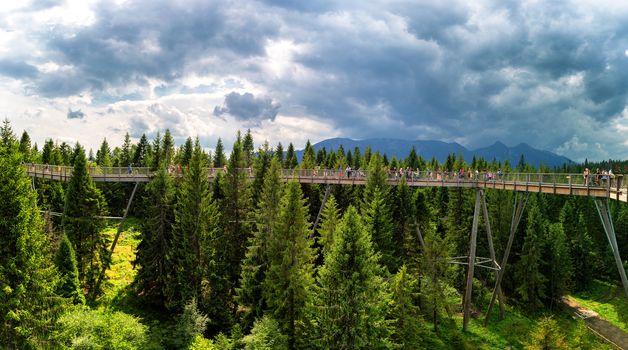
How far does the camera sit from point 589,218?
287 feet

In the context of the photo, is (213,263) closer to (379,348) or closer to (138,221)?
(379,348)

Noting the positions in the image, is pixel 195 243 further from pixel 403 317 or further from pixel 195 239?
pixel 403 317

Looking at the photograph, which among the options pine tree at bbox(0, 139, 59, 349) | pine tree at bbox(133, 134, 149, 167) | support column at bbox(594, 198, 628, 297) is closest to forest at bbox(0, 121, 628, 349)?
pine tree at bbox(0, 139, 59, 349)

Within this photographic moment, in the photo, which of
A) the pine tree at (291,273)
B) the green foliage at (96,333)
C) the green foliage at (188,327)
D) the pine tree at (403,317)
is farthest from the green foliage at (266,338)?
the pine tree at (403,317)

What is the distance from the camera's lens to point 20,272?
72.3 feet

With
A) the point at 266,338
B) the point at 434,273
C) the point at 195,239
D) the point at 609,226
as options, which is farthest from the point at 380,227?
the point at 609,226

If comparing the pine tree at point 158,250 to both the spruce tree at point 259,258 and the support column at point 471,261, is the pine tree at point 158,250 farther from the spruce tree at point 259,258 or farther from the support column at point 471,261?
the support column at point 471,261

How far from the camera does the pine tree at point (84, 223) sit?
125ft

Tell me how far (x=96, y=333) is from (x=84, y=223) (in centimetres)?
1512

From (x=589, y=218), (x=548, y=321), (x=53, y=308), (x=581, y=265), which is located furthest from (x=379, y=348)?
(x=589, y=218)

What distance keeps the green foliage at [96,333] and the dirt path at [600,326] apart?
5134 cm

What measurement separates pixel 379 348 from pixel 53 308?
20.7 meters

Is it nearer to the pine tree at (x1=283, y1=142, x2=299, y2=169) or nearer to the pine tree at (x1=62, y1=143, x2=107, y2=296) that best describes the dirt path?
the pine tree at (x1=283, y1=142, x2=299, y2=169)

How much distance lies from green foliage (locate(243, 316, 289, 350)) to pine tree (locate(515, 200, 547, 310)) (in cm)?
4124
